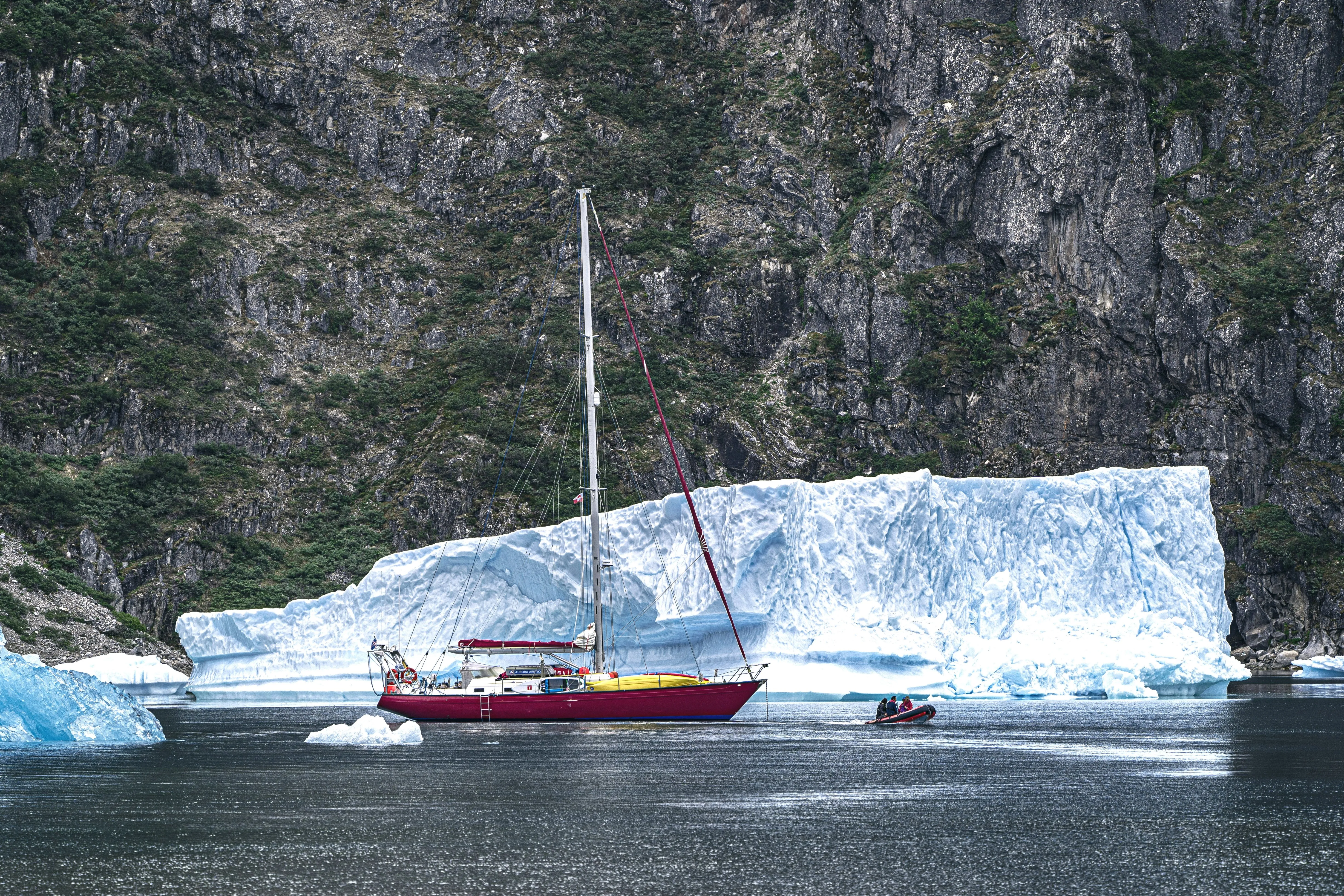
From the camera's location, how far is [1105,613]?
46.1 m

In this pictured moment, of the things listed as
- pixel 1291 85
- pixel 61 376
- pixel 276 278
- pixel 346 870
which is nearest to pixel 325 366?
pixel 276 278

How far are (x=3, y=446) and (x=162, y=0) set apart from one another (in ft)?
125

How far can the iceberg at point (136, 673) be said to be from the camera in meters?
54.0

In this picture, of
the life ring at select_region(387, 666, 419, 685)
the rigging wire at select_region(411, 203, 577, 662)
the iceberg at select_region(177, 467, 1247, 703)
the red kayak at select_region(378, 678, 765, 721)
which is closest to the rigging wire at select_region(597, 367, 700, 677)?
the iceberg at select_region(177, 467, 1247, 703)

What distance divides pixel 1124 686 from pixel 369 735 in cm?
2637

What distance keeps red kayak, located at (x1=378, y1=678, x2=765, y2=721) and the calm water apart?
4605 millimetres

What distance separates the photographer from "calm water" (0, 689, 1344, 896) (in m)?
13.4

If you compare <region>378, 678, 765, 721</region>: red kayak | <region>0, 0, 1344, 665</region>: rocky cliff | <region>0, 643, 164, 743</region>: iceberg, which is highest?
<region>0, 0, 1344, 665</region>: rocky cliff

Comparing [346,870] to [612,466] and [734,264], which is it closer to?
[612,466]

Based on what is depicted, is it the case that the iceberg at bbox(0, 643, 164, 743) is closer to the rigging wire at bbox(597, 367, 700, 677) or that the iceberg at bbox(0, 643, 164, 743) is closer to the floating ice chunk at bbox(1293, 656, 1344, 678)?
the rigging wire at bbox(597, 367, 700, 677)

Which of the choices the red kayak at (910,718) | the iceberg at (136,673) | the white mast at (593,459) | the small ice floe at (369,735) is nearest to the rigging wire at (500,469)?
the white mast at (593,459)

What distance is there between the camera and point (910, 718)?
3647 centimetres

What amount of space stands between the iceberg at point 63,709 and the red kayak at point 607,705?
27.3ft

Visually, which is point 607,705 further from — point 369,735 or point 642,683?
point 369,735
